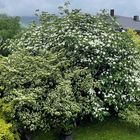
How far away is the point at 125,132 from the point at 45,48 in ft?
21.1

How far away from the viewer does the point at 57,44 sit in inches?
992

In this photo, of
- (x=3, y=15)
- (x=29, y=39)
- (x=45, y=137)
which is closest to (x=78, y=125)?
(x=45, y=137)

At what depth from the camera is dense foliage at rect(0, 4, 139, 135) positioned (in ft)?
71.3

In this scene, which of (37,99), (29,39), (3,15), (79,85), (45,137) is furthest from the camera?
(3,15)

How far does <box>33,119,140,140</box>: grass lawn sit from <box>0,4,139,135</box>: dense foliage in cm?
102

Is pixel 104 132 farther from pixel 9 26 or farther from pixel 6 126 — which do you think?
pixel 9 26

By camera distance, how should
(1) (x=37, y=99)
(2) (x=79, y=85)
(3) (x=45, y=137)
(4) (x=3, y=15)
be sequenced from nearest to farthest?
(1) (x=37, y=99) → (2) (x=79, y=85) → (3) (x=45, y=137) → (4) (x=3, y=15)

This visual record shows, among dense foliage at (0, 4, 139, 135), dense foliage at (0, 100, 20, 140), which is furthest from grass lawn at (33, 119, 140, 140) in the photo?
dense foliage at (0, 100, 20, 140)

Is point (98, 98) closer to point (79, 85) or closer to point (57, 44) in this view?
point (79, 85)

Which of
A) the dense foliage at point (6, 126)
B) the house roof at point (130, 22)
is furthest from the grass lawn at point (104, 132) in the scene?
the house roof at point (130, 22)

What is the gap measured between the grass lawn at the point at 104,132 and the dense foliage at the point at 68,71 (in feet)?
3.33

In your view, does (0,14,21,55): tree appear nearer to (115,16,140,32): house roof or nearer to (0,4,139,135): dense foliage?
(115,16,140,32): house roof

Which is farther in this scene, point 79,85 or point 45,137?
point 45,137

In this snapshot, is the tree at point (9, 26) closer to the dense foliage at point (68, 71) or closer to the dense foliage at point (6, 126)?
the dense foliage at point (68, 71)
